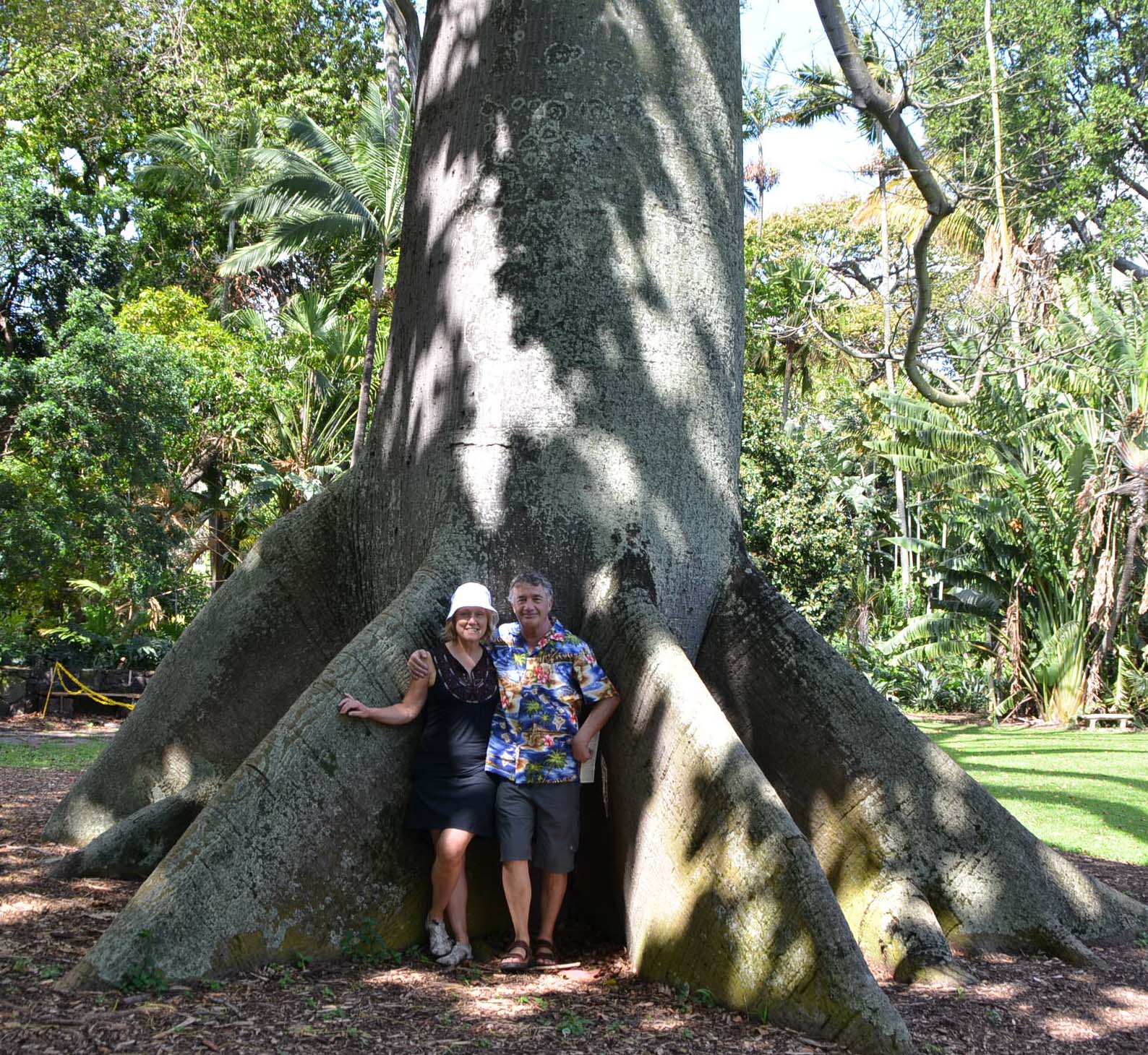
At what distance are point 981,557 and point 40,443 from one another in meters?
18.3

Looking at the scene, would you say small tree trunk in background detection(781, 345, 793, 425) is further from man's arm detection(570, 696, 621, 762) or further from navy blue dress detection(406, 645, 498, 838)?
navy blue dress detection(406, 645, 498, 838)

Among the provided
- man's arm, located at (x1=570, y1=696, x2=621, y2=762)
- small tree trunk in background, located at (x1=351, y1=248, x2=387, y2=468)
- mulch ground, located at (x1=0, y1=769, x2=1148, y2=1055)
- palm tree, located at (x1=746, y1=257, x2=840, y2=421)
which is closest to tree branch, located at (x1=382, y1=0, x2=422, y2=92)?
man's arm, located at (x1=570, y1=696, x2=621, y2=762)

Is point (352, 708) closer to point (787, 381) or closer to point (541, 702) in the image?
point (541, 702)

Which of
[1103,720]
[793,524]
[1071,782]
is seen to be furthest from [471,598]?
[1103,720]

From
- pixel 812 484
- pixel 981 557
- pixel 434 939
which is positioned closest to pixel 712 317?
pixel 434 939

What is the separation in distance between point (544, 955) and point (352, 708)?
1.30 m

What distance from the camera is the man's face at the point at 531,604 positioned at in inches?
196

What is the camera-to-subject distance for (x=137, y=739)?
255 inches

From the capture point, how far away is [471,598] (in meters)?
4.94

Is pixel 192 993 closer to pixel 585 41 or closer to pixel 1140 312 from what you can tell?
pixel 585 41

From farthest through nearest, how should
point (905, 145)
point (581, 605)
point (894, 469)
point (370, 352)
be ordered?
point (894, 469) → point (370, 352) → point (905, 145) → point (581, 605)

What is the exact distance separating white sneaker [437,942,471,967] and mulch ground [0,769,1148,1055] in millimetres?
68

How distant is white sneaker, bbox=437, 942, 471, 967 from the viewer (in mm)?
4660

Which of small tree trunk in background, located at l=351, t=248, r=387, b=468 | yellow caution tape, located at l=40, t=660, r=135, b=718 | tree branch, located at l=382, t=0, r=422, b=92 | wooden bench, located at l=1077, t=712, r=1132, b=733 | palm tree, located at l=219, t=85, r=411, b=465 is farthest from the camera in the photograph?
palm tree, located at l=219, t=85, r=411, b=465
